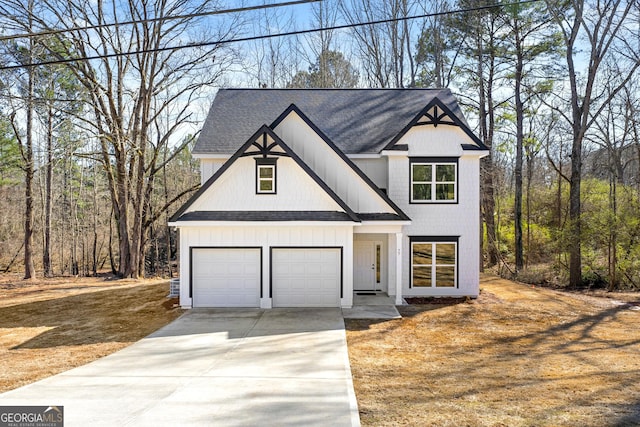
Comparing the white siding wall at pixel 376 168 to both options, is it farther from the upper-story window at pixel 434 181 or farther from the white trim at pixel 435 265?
the white trim at pixel 435 265

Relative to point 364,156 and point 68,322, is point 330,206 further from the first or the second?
point 68,322

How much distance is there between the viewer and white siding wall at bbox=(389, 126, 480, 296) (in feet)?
48.5

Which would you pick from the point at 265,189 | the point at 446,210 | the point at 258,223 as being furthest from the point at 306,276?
the point at 446,210

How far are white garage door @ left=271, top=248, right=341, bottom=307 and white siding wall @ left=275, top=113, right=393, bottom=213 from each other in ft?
6.96

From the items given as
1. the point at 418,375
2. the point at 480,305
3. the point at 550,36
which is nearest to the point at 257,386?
the point at 418,375

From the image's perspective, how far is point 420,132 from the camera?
14.8 meters

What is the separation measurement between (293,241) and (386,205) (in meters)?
3.39

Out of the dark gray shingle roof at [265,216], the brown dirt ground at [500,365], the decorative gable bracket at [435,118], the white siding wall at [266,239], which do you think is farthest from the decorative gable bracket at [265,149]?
the brown dirt ground at [500,365]

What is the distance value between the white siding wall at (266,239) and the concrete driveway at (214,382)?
239cm

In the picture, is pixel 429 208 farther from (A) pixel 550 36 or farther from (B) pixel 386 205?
(A) pixel 550 36

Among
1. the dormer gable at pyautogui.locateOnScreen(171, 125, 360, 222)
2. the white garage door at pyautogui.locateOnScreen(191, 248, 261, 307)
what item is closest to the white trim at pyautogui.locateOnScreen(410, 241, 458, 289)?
the dormer gable at pyautogui.locateOnScreen(171, 125, 360, 222)

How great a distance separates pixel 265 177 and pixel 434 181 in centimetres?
606

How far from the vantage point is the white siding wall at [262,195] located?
13094 mm

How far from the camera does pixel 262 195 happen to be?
13.2 metres
